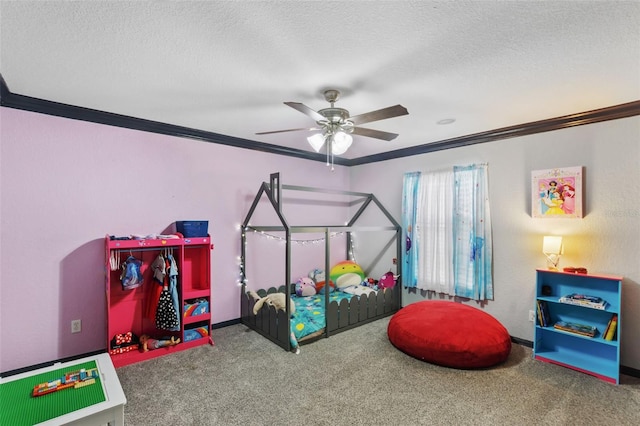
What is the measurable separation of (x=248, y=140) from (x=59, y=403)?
3.06 m

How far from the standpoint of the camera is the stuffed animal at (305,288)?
166 inches

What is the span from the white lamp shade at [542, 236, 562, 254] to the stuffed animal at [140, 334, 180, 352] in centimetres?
373

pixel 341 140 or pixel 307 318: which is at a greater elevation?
pixel 341 140

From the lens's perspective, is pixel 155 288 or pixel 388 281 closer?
pixel 155 288

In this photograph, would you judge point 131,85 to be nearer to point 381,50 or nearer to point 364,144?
point 381,50

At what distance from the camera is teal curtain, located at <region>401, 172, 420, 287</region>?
163 inches

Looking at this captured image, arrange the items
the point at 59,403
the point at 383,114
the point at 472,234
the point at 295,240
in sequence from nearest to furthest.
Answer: the point at 59,403 < the point at 383,114 < the point at 472,234 < the point at 295,240

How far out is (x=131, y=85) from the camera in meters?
2.32

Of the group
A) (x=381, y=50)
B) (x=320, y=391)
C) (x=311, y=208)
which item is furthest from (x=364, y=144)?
(x=320, y=391)

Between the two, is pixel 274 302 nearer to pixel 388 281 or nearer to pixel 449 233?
pixel 388 281

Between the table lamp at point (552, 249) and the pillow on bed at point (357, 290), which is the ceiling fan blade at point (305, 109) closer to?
the table lamp at point (552, 249)

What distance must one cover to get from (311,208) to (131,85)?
2.86 m

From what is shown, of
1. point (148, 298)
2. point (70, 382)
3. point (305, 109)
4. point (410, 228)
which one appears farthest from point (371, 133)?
point (148, 298)

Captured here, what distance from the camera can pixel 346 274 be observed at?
14.8ft
